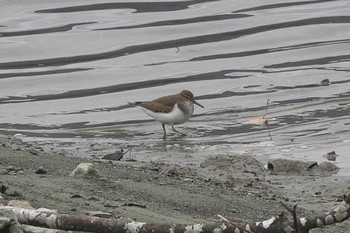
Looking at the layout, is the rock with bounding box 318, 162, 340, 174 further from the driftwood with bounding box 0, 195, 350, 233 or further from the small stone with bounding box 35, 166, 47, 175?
the driftwood with bounding box 0, 195, 350, 233

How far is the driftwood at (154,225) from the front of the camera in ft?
13.2

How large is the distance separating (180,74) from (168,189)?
25.1 ft

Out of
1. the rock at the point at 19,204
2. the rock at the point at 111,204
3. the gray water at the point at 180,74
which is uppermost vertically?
the rock at the point at 19,204

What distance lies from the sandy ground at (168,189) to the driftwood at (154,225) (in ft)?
3.02

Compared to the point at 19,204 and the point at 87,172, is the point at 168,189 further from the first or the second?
the point at 19,204

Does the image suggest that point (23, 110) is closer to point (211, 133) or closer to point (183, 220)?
point (211, 133)

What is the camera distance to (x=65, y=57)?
51.3 feet

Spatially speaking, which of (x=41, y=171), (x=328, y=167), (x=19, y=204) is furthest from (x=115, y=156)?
(x=19, y=204)

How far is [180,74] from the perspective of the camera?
14648 millimetres

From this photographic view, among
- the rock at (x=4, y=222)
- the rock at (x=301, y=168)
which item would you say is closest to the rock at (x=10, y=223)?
the rock at (x=4, y=222)

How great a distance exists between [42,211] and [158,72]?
10.2 m

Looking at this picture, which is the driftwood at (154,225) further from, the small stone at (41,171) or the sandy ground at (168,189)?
the small stone at (41,171)

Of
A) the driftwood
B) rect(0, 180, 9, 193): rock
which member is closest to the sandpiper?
rect(0, 180, 9, 193): rock

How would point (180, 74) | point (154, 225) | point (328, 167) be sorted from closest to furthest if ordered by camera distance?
point (154, 225) < point (328, 167) < point (180, 74)
